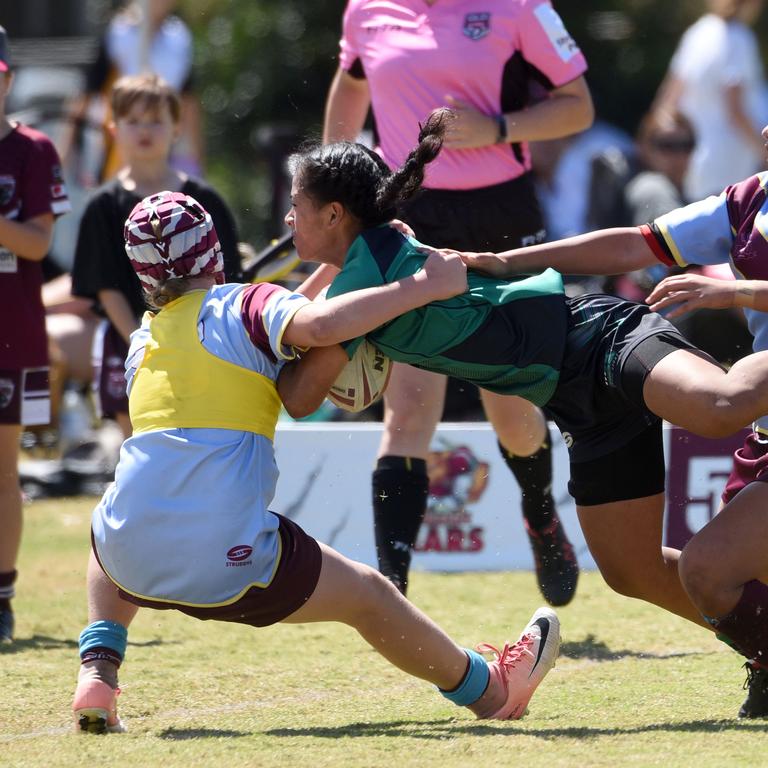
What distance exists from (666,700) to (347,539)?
2249 mm

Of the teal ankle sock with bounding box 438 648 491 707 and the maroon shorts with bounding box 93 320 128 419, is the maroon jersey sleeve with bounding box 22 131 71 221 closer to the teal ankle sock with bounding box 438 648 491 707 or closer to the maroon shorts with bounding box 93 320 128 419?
the maroon shorts with bounding box 93 320 128 419

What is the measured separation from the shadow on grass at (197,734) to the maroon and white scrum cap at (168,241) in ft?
3.52

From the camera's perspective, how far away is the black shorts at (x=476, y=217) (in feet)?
16.4

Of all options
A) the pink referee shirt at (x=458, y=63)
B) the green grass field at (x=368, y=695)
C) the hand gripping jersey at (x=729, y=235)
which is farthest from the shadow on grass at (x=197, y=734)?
the pink referee shirt at (x=458, y=63)

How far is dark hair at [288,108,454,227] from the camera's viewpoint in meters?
3.73

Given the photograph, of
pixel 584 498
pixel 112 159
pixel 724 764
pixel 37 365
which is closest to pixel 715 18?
pixel 112 159

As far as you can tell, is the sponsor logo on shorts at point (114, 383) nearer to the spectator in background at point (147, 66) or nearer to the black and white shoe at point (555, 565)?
the black and white shoe at point (555, 565)

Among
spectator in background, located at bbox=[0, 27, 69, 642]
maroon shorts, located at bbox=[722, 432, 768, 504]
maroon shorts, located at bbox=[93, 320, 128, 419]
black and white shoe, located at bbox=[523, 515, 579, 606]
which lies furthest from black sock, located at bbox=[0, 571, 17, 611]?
maroon shorts, located at bbox=[722, 432, 768, 504]

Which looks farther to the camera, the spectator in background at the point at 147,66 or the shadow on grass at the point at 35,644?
the spectator in background at the point at 147,66

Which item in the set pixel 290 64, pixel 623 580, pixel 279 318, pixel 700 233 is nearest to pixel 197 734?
pixel 279 318

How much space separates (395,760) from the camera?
3.34 metres

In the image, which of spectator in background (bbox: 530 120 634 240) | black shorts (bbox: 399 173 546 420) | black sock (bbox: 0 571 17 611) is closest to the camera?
black shorts (bbox: 399 173 546 420)

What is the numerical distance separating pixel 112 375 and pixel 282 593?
2578 mm

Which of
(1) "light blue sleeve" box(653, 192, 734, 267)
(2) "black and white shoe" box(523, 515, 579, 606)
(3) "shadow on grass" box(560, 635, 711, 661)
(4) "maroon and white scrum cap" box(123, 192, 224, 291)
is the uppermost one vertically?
(1) "light blue sleeve" box(653, 192, 734, 267)
